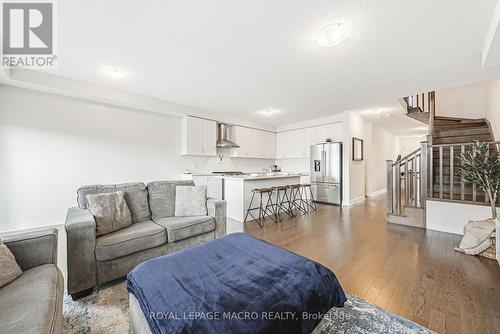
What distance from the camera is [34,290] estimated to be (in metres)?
1.10

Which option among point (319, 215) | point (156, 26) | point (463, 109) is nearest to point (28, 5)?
point (156, 26)

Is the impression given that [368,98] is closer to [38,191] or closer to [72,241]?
[72,241]

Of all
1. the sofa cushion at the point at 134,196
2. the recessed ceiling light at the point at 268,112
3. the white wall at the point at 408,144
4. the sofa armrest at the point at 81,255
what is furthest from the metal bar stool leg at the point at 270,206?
the white wall at the point at 408,144

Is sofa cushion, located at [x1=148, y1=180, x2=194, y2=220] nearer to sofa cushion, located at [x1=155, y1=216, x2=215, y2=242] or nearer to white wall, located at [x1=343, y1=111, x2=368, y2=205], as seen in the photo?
sofa cushion, located at [x1=155, y1=216, x2=215, y2=242]

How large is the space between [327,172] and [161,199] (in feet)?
15.2

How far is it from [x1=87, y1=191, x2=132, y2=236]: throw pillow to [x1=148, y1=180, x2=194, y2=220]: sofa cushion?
0.32m

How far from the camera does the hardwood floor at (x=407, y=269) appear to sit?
1.53 metres

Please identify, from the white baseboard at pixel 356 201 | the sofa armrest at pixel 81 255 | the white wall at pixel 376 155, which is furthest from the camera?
the white wall at pixel 376 155

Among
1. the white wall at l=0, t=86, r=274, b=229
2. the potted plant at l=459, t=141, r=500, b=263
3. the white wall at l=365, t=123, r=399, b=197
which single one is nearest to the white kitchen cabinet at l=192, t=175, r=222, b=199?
the white wall at l=0, t=86, r=274, b=229

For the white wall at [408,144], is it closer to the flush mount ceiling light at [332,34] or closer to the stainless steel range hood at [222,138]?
the stainless steel range hood at [222,138]

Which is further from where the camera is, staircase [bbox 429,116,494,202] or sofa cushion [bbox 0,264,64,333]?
staircase [bbox 429,116,494,202]

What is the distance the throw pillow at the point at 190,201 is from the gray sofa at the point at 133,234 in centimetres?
8

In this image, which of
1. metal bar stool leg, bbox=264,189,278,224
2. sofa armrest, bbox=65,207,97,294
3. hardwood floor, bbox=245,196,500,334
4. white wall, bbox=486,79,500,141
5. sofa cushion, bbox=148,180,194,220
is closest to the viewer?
hardwood floor, bbox=245,196,500,334

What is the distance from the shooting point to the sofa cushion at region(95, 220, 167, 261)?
182 cm
